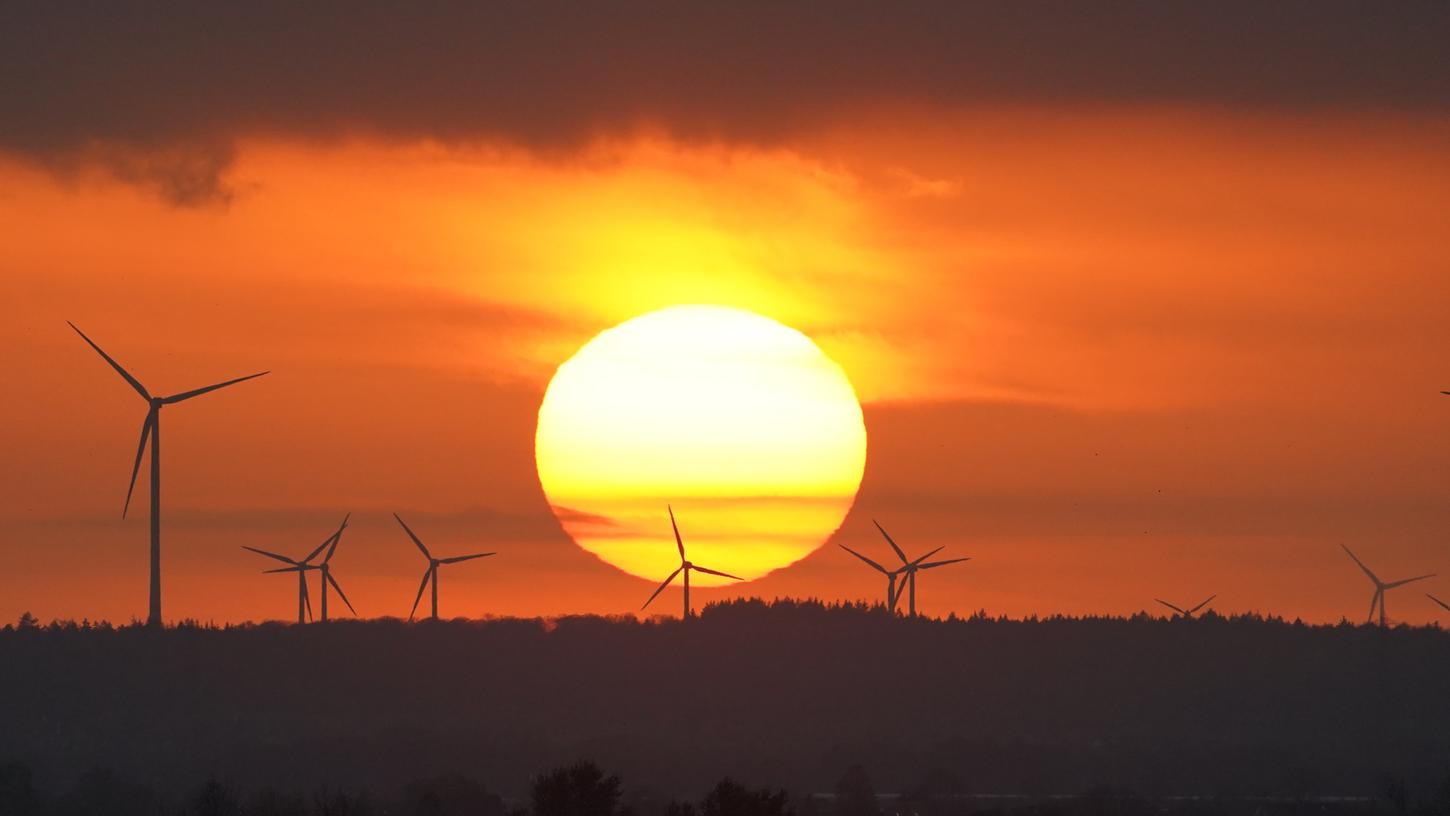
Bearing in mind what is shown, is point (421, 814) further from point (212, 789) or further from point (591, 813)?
point (591, 813)

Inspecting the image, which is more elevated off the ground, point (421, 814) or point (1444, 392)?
point (1444, 392)

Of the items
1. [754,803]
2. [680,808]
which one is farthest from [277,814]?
[754,803]

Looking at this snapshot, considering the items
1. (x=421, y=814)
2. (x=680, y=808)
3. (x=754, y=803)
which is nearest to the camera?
(x=754, y=803)

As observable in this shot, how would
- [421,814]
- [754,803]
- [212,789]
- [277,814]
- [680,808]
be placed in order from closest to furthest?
1. [754,803]
2. [680,808]
3. [212,789]
4. [277,814]
5. [421,814]

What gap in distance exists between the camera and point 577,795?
472 feet

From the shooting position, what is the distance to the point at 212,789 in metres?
169

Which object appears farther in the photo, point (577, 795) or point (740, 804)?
point (577, 795)

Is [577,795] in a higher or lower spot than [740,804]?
higher

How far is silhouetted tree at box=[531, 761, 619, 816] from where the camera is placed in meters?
142

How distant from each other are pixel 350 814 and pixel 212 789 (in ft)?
73.6

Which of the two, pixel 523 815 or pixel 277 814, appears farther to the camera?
pixel 277 814

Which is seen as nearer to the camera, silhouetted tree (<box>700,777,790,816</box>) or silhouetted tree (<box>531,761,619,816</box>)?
silhouetted tree (<box>700,777,790,816</box>)

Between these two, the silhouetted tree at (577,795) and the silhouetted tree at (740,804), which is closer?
the silhouetted tree at (740,804)

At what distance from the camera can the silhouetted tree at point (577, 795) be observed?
467 ft
